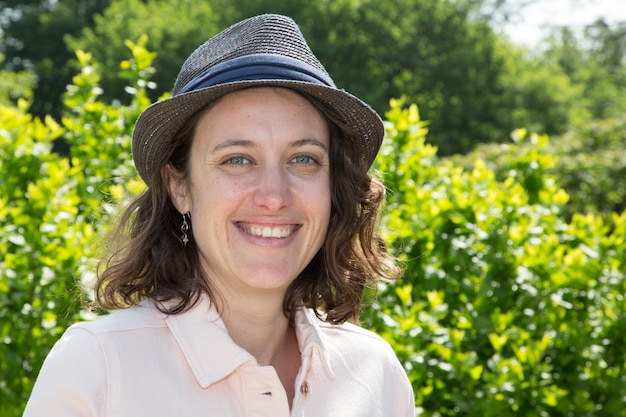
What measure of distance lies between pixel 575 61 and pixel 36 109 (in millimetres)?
20881

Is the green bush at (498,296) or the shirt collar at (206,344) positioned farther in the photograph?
the green bush at (498,296)

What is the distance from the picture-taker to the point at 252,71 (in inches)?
78.7

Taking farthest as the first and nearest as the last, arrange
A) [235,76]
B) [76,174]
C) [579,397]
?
[76,174] < [579,397] < [235,76]

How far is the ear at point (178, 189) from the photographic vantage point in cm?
218

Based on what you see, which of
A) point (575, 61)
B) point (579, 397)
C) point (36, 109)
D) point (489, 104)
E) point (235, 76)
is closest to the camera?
point (235, 76)

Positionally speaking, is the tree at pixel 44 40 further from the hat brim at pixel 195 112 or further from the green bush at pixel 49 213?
the hat brim at pixel 195 112

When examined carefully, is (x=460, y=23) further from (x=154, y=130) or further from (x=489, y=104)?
(x=154, y=130)

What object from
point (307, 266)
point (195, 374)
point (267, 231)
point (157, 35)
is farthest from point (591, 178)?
point (157, 35)

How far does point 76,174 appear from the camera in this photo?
416 cm

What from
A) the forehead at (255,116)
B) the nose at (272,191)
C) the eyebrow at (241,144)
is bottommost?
the nose at (272,191)

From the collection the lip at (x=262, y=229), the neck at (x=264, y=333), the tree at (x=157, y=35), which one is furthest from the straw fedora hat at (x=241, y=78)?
the tree at (x=157, y=35)

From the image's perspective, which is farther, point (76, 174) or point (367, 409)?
point (76, 174)

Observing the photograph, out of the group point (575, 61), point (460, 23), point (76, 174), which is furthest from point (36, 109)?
point (76, 174)

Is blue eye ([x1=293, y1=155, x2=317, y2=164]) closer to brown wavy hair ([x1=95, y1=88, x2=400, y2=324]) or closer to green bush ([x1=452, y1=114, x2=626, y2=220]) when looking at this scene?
brown wavy hair ([x1=95, y1=88, x2=400, y2=324])
